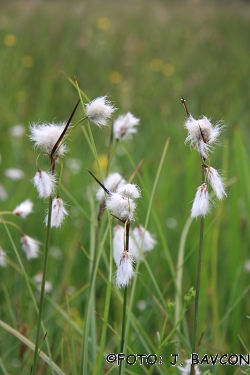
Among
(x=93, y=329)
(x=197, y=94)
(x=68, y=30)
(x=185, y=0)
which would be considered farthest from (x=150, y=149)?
(x=185, y=0)

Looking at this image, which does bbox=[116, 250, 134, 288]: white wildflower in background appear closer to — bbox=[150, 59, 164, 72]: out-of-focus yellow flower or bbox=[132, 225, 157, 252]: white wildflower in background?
bbox=[132, 225, 157, 252]: white wildflower in background

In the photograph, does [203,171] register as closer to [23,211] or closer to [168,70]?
[23,211]

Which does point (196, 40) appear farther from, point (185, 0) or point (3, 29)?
point (185, 0)

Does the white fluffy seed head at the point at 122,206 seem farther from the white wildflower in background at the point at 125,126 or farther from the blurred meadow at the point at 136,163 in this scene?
the white wildflower in background at the point at 125,126

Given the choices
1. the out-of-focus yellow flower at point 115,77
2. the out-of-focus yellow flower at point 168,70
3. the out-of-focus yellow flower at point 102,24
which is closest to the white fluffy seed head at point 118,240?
the out-of-focus yellow flower at point 115,77

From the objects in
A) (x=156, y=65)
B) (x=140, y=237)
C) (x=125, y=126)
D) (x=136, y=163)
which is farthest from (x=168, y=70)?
(x=140, y=237)

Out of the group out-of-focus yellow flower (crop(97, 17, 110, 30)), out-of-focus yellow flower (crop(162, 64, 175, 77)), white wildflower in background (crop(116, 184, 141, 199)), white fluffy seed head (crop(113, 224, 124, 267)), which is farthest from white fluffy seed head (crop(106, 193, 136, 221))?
out-of-focus yellow flower (crop(97, 17, 110, 30))
